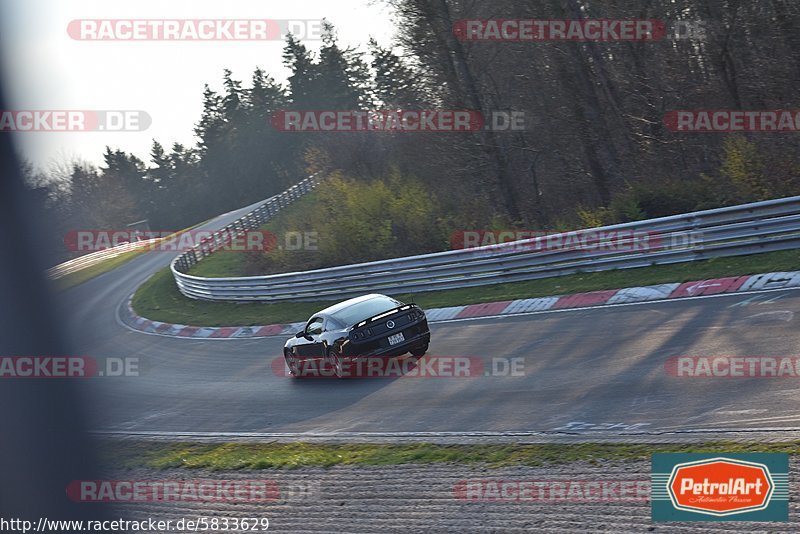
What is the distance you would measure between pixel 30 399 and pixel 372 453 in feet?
25.4

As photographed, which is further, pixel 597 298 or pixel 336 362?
pixel 597 298

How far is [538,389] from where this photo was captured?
36.1 feet

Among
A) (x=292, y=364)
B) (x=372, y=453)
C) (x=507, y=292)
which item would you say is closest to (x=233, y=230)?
(x=507, y=292)

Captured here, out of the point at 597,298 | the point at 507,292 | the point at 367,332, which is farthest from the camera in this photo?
the point at 507,292

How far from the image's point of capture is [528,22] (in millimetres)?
25906

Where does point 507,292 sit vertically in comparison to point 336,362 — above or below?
above

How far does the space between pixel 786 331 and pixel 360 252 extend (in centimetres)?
1650

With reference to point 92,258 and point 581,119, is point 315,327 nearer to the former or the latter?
point 581,119

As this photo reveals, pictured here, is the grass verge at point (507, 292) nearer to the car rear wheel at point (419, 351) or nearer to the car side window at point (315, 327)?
the car rear wheel at point (419, 351)

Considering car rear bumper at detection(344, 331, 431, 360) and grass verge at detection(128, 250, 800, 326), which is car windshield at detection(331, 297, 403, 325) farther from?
grass verge at detection(128, 250, 800, 326)

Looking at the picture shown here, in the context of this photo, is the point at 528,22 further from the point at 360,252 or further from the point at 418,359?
the point at 418,359

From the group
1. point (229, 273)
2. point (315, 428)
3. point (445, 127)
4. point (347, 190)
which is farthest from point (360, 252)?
point (315, 428)

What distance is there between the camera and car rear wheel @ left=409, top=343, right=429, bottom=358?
14158mm

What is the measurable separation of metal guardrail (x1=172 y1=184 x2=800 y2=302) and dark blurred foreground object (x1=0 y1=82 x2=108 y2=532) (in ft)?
22.8
